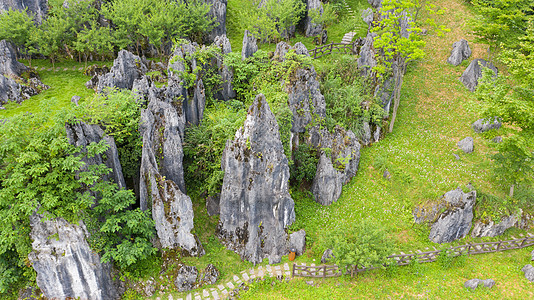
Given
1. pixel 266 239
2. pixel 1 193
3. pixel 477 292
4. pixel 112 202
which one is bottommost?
pixel 477 292

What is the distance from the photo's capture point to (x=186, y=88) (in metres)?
25.2

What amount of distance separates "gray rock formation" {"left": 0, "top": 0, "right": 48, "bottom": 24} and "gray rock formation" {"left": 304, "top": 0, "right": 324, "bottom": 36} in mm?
32036

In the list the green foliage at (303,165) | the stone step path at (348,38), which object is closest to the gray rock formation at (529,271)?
the green foliage at (303,165)

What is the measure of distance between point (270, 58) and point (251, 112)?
11.9 m

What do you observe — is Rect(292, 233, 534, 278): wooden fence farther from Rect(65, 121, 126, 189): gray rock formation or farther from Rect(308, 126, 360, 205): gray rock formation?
Rect(65, 121, 126, 189): gray rock formation

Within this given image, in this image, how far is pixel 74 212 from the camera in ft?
57.9

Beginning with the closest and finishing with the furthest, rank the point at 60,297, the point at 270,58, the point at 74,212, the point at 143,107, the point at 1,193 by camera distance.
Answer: the point at 1,193 → the point at 74,212 → the point at 60,297 → the point at 143,107 → the point at 270,58

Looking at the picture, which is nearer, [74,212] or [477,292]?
[74,212]

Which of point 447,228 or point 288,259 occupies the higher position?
point 447,228

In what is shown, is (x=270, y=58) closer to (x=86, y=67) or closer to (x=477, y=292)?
→ (x=86, y=67)

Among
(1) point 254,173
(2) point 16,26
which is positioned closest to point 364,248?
(1) point 254,173

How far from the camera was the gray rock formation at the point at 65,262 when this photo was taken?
713 inches

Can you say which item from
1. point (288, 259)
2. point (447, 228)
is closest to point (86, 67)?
point (288, 259)

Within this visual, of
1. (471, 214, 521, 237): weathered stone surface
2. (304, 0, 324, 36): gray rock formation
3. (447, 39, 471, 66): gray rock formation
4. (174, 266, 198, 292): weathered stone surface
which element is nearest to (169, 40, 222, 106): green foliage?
(174, 266, 198, 292): weathered stone surface
